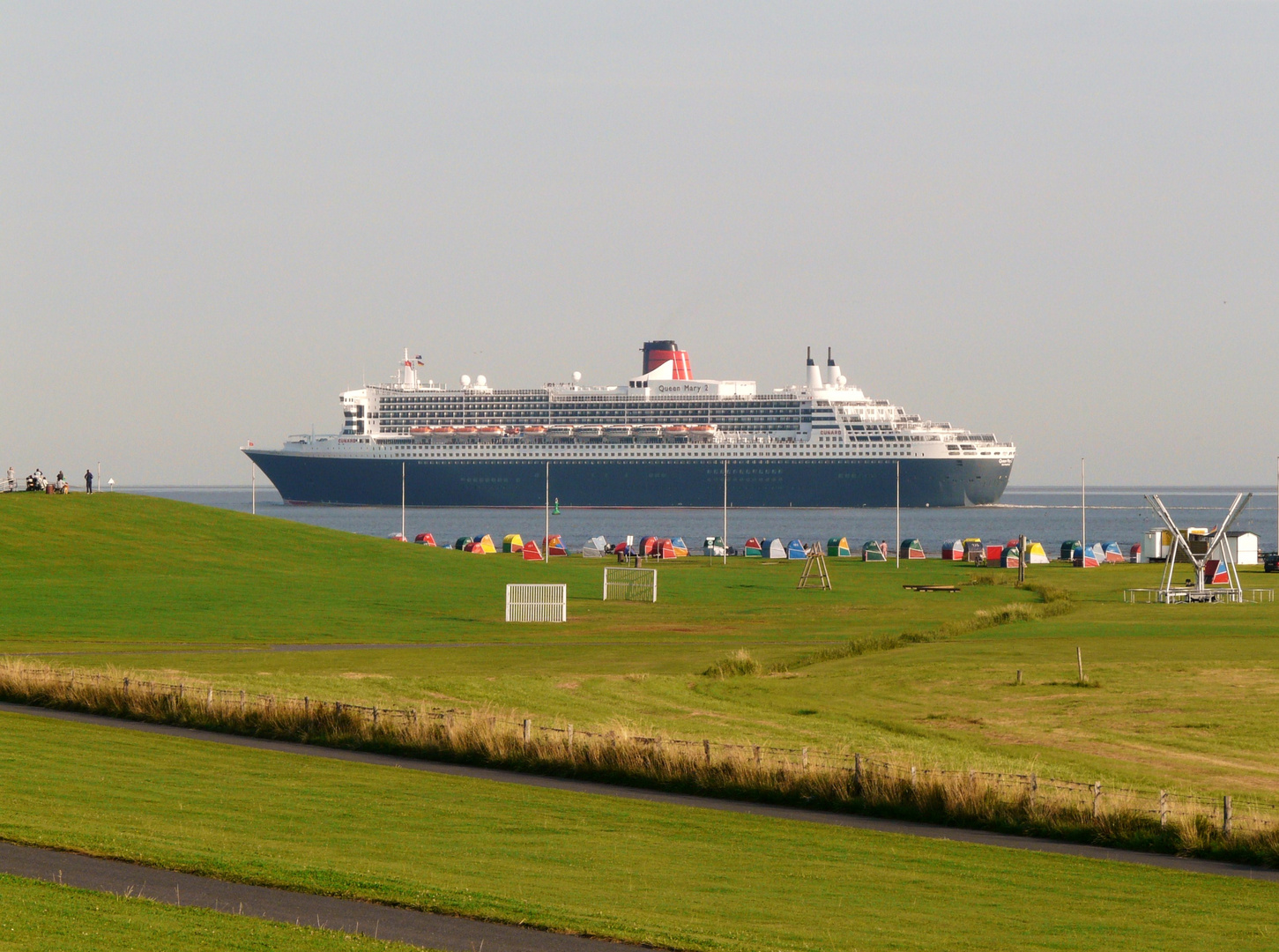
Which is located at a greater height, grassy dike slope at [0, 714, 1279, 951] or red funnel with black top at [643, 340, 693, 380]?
red funnel with black top at [643, 340, 693, 380]

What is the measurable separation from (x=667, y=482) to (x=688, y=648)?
109869 mm

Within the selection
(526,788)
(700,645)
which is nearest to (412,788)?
(526,788)

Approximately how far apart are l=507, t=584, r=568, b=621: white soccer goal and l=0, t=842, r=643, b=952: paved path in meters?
28.2

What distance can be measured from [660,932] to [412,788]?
280 inches

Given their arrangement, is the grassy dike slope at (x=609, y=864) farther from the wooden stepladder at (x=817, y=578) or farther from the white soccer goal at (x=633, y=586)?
the wooden stepladder at (x=817, y=578)

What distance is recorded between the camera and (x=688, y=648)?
33.3 metres

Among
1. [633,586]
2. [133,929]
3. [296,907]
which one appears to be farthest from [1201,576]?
[133,929]

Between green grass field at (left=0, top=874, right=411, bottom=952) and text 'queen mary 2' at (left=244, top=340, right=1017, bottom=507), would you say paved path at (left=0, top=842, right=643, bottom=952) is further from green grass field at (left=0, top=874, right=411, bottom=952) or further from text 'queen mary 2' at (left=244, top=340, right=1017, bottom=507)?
text 'queen mary 2' at (left=244, top=340, right=1017, bottom=507)

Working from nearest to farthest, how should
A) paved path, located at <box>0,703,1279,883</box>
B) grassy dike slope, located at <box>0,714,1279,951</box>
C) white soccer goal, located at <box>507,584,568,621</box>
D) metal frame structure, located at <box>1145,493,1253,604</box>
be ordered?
grassy dike slope, located at <box>0,714,1279,951</box> → paved path, located at <box>0,703,1279,883</box> → white soccer goal, located at <box>507,584,568,621</box> → metal frame structure, located at <box>1145,493,1253,604</box>

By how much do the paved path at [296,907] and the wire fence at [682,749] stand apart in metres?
6.97

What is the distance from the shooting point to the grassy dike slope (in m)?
11.2

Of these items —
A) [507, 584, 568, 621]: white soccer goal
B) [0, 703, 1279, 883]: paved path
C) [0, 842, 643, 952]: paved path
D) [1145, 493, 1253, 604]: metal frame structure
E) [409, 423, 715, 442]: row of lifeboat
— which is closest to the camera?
[0, 842, 643, 952]: paved path

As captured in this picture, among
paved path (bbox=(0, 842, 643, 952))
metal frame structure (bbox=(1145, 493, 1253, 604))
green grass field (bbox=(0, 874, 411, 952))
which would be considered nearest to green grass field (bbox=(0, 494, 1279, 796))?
metal frame structure (bbox=(1145, 493, 1253, 604))

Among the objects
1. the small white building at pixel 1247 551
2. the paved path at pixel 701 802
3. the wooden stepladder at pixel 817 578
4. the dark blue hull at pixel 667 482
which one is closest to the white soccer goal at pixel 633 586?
the wooden stepladder at pixel 817 578
